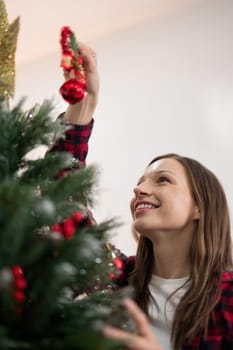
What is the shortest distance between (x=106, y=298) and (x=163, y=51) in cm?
121

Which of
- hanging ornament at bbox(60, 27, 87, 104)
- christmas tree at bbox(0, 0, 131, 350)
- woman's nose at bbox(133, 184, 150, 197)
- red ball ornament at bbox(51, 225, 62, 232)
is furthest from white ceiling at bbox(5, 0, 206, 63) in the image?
red ball ornament at bbox(51, 225, 62, 232)

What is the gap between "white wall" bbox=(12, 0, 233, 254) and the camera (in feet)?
4.49

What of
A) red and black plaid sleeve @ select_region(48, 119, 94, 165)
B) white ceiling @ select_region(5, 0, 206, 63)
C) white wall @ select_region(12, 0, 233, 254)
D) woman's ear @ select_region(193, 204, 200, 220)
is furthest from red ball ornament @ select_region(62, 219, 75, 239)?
white ceiling @ select_region(5, 0, 206, 63)

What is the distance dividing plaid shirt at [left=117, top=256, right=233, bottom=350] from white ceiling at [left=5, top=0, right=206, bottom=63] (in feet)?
3.49

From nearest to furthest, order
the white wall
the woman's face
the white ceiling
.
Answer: the woman's face < the white wall < the white ceiling

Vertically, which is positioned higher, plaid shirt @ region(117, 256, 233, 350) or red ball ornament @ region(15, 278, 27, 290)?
red ball ornament @ region(15, 278, 27, 290)

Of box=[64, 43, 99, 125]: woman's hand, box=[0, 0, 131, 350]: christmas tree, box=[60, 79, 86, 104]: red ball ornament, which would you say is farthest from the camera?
box=[64, 43, 99, 125]: woman's hand

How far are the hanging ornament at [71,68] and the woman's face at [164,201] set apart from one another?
12.8 inches

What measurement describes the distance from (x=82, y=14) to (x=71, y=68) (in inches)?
42.5

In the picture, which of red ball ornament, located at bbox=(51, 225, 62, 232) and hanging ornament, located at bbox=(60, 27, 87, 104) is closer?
red ball ornament, located at bbox=(51, 225, 62, 232)

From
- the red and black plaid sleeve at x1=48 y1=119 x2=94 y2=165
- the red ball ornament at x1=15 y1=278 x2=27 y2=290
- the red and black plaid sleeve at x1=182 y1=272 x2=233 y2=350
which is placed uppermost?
the red and black plaid sleeve at x1=48 y1=119 x2=94 y2=165

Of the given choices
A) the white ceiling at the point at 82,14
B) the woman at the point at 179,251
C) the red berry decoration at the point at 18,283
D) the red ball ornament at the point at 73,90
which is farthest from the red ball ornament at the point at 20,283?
the white ceiling at the point at 82,14

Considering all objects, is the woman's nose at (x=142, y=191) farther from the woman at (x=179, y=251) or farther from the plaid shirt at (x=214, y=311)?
the plaid shirt at (x=214, y=311)

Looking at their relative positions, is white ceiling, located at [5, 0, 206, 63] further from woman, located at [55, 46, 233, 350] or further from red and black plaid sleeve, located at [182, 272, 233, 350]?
red and black plaid sleeve, located at [182, 272, 233, 350]
